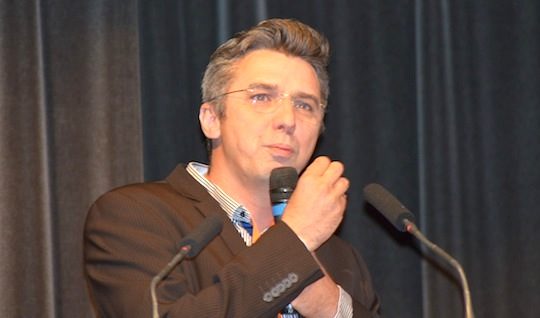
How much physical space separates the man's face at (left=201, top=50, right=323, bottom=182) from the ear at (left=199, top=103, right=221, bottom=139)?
0.07 ft

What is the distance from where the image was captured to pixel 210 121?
2893mm

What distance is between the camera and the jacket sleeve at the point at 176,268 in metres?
2.15

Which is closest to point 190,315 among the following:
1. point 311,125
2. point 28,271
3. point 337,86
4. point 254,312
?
point 254,312

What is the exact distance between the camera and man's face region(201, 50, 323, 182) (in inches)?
104

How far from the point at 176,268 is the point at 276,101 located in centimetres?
63

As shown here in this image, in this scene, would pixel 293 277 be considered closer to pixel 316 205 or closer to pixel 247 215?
pixel 316 205

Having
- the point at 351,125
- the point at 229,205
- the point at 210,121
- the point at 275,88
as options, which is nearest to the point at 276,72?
the point at 275,88

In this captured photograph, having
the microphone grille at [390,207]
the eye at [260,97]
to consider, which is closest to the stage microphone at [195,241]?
the microphone grille at [390,207]

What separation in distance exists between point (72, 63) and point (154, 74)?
1.05ft

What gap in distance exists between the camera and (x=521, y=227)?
3.76 meters

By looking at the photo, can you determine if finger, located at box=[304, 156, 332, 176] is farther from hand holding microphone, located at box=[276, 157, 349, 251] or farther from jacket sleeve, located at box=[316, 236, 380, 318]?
jacket sleeve, located at box=[316, 236, 380, 318]

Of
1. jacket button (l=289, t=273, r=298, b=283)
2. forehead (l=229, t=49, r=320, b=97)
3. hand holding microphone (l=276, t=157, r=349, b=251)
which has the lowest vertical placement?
jacket button (l=289, t=273, r=298, b=283)

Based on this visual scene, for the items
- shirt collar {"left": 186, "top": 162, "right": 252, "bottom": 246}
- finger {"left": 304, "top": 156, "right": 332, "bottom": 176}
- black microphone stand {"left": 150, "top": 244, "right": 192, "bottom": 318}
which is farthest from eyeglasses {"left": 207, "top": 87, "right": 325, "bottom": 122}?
black microphone stand {"left": 150, "top": 244, "right": 192, "bottom": 318}

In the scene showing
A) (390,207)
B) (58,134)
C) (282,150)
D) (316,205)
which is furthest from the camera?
(58,134)
